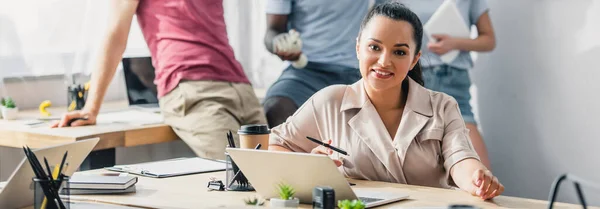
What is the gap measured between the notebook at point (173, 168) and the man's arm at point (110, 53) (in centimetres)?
110

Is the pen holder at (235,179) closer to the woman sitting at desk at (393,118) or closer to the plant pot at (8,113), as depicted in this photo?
the woman sitting at desk at (393,118)

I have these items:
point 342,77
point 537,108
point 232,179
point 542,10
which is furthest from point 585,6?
point 232,179

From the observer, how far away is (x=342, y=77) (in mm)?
4441

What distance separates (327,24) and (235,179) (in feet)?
6.81

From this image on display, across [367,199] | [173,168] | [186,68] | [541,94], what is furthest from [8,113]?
[541,94]

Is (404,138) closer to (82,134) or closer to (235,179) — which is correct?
(235,179)

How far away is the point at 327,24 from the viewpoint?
4457 millimetres

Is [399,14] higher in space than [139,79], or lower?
higher

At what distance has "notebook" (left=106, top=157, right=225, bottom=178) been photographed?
107 inches

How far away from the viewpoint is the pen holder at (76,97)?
14.0 feet

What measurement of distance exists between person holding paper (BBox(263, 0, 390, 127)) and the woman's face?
64.5 inches

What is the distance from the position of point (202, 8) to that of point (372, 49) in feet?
5.05

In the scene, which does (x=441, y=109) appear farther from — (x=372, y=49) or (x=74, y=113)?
(x=74, y=113)

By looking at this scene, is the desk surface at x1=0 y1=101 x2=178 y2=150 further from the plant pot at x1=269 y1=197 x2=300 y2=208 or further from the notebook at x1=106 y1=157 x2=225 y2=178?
the plant pot at x1=269 y1=197 x2=300 y2=208
